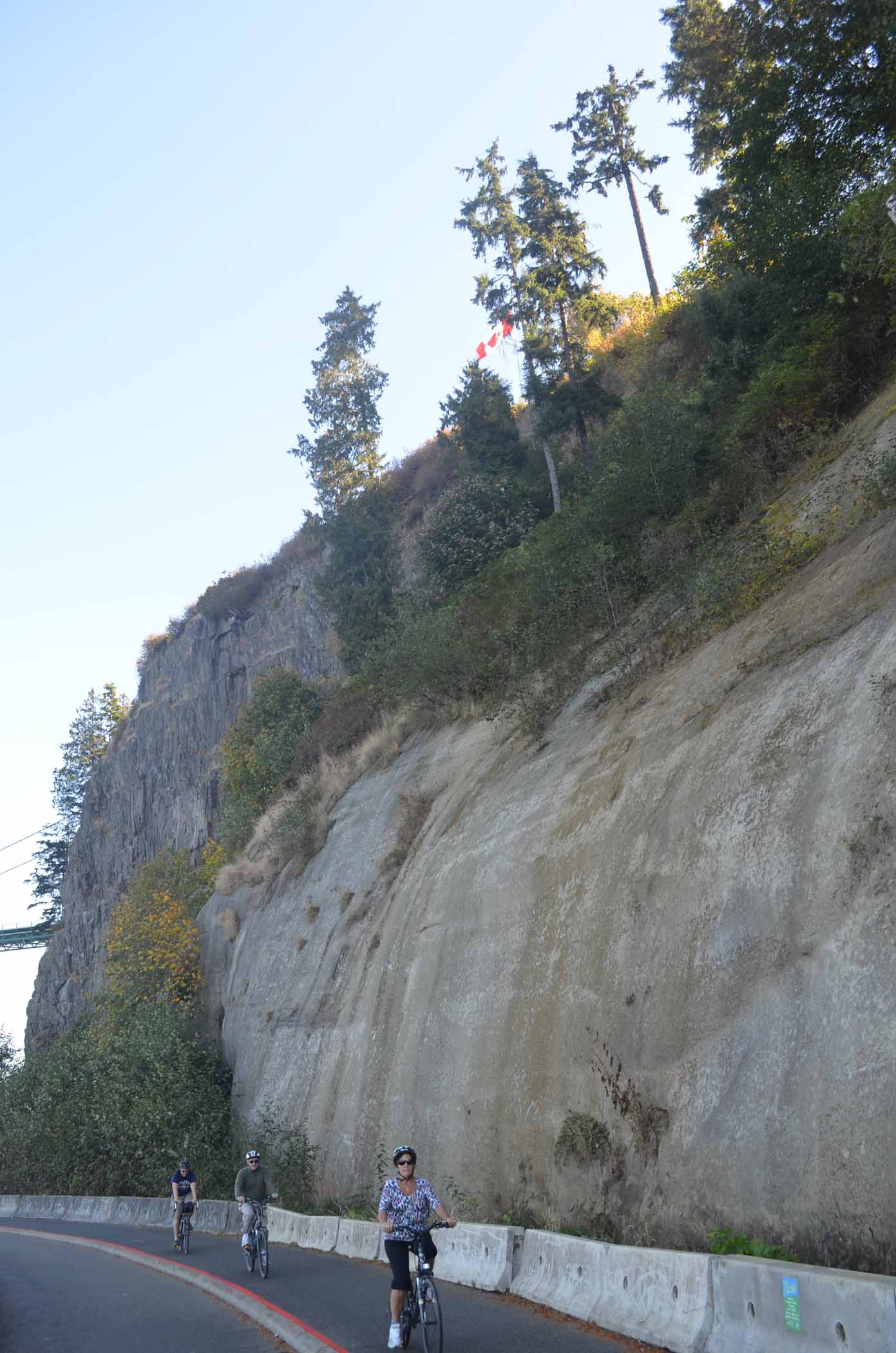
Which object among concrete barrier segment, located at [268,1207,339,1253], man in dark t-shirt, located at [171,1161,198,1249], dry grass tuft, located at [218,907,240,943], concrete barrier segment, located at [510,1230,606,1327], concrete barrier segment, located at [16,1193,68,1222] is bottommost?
concrete barrier segment, located at [16,1193,68,1222]

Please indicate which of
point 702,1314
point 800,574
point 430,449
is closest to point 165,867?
point 430,449

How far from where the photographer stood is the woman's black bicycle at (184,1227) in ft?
64.1

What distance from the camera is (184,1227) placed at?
64.0 ft

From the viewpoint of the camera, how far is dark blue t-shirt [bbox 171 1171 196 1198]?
20203 millimetres

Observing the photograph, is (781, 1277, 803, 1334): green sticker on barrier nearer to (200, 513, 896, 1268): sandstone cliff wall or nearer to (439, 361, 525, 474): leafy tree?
(200, 513, 896, 1268): sandstone cliff wall

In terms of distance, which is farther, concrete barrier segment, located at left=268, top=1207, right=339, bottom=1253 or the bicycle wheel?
concrete barrier segment, located at left=268, top=1207, right=339, bottom=1253

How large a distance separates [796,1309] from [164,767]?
5920 centimetres

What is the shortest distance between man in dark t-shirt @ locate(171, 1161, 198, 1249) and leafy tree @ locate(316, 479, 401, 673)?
895 inches

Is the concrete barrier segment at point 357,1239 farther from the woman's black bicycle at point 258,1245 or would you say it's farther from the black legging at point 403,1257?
the black legging at point 403,1257

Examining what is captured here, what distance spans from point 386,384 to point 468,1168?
4341cm

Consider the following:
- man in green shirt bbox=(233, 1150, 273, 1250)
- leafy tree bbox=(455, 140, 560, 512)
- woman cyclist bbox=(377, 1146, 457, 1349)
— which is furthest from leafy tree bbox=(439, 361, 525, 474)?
woman cyclist bbox=(377, 1146, 457, 1349)

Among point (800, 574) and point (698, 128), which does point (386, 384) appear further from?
point (800, 574)

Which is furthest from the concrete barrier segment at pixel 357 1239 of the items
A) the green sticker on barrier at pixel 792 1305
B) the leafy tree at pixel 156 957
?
the leafy tree at pixel 156 957

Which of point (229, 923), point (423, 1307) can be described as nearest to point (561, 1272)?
point (423, 1307)
